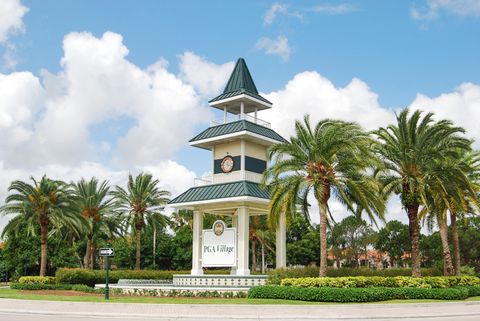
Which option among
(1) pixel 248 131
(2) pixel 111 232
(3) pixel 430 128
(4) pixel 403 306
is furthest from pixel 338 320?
(2) pixel 111 232

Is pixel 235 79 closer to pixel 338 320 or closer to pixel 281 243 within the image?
pixel 281 243

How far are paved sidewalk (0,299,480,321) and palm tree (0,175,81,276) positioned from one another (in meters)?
20.4

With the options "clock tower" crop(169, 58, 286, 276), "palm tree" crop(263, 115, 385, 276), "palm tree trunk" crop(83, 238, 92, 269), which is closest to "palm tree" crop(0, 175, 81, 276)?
"palm tree trunk" crop(83, 238, 92, 269)

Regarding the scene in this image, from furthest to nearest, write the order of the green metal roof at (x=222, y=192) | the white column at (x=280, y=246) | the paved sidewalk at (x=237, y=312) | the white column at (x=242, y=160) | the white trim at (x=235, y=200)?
the white column at (x=242, y=160)
the white column at (x=280, y=246)
the green metal roof at (x=222, y=192)
the white trim at (x=235, y=200)
the paved sidewalk at (x=237, y=312)

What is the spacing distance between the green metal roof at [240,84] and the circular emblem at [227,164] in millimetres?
5014

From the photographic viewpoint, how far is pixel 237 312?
2289 cm

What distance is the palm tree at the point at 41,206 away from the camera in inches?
1781

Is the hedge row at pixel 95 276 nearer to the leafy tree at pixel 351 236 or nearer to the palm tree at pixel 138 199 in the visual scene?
the palm tree at pixel 138 199

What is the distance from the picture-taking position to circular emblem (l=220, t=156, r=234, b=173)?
39.9 meters

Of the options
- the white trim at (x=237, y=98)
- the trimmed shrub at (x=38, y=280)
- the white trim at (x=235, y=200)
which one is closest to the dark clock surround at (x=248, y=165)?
the white trim at (x=235, y=200)

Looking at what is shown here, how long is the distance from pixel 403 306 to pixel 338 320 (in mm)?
4702

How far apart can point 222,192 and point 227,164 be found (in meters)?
2.86

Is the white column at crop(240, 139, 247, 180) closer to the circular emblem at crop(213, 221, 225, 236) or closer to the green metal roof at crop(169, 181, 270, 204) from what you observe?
the green metal roof at crop(169, 181, 270, 204)

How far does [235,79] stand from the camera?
142 feet
